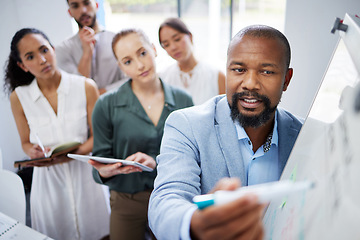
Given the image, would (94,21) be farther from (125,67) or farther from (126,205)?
(126,205)

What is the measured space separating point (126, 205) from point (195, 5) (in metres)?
7.54

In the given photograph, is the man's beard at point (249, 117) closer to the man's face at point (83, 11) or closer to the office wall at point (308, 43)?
the office wall at point (308, 43)

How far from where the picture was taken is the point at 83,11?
232 centimetres

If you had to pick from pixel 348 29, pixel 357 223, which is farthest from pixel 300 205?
pixel 348 29

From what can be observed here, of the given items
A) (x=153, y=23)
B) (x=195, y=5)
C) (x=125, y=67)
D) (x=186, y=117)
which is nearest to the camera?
(x=186, y=117)

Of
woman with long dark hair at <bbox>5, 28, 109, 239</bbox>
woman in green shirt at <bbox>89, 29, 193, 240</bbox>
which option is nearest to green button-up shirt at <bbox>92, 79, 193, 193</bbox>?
woman in green shirt at <bbox>89, 29, 193, 240</bbox>

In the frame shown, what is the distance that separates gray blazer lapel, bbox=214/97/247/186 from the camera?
0.98 meters

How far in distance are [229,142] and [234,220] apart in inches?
22.6

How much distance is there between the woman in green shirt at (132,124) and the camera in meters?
1.55

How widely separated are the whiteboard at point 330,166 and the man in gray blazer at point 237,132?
22 cm

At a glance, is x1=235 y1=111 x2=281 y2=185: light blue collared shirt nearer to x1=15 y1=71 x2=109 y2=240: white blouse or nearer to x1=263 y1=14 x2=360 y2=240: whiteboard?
x1=263 y1=14 x2=360 y2=240: whiteboard

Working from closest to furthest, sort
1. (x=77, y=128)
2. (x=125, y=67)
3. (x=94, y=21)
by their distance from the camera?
(x=125, y=67), (x=77, y=128), (x=94, y=21)

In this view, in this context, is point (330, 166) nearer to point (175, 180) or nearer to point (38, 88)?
point (175, 180)

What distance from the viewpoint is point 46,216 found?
1.85 meters
